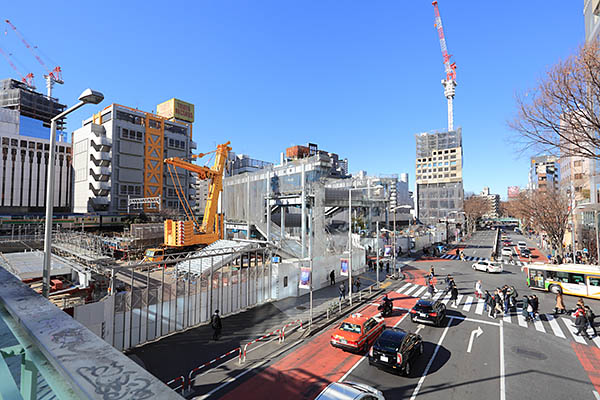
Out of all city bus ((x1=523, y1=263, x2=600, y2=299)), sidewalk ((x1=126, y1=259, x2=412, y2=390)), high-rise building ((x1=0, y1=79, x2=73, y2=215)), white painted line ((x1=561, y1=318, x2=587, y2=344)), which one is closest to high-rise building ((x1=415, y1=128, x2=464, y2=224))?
city bus ((x1=523, y1=263, x2=600, y2=299))

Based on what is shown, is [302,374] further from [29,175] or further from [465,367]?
[29,175]

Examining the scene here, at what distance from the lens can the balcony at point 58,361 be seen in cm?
147

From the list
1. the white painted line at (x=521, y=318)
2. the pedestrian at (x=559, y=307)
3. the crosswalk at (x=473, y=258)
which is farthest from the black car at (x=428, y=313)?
the crosswalk at (x=473, y=258)

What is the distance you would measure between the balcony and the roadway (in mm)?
10141

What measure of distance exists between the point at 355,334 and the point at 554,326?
1291 centimetres

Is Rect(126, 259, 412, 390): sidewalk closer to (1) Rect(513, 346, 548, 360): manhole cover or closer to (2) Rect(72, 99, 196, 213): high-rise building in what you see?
(1) Rect(513, 346, 548, 360): manhole cover

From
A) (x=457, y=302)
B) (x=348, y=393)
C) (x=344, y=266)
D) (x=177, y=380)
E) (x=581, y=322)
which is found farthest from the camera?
(x=344, y=266)

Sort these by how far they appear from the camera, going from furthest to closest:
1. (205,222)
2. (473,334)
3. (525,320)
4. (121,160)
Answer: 1. (121,160)
2. (205,222)
3. (525,320)
4. (473,334)

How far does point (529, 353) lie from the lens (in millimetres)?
13953

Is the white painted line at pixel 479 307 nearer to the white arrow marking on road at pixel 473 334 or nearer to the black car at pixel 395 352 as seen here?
the white arrow marking on road at pixel 473 334

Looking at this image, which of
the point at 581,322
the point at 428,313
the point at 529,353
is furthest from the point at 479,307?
the point at 529,353

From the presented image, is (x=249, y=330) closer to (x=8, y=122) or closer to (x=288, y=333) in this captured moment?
(x=288, y=333)

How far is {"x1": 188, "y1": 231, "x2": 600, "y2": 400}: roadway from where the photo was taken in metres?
10.9

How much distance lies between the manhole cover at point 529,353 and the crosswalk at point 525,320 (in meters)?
3.49
